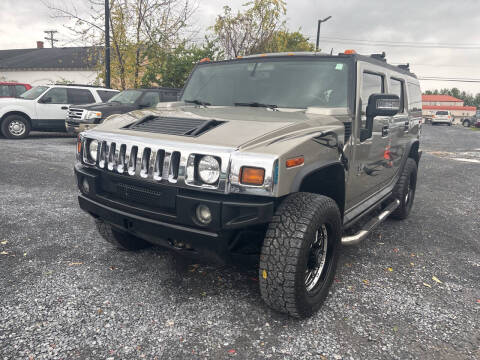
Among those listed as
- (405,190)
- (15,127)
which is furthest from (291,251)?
(15,127)

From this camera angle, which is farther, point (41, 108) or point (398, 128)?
point (41, 108)

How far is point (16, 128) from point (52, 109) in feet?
3.99

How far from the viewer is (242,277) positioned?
3.34 m

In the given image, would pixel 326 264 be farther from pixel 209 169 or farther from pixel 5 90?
pixel 5 90

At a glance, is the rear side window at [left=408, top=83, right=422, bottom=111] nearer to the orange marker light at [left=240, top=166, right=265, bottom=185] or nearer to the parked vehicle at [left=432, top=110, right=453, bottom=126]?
the orange marker light at [left=240, top=166, right=265, bottom=185]

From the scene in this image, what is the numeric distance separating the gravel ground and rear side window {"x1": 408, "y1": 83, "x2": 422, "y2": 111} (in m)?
1.75

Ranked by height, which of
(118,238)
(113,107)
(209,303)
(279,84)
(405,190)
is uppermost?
(279,84)

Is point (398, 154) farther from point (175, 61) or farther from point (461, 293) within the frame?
point (175, 61)

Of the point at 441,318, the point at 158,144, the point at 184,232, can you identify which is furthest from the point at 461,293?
the point at 158,144

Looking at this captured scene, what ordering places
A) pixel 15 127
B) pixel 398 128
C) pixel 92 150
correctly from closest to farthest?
pixel 92 150 → pixel 398 128 → pixel 15 127

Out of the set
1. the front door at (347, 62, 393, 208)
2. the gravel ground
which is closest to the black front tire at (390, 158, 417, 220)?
the gravel ground

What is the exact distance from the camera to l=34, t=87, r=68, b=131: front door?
12.3m

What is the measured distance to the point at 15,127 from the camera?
12109 mm

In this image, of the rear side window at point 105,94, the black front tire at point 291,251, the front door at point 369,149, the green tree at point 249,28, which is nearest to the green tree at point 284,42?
the green tree at point 249,28
